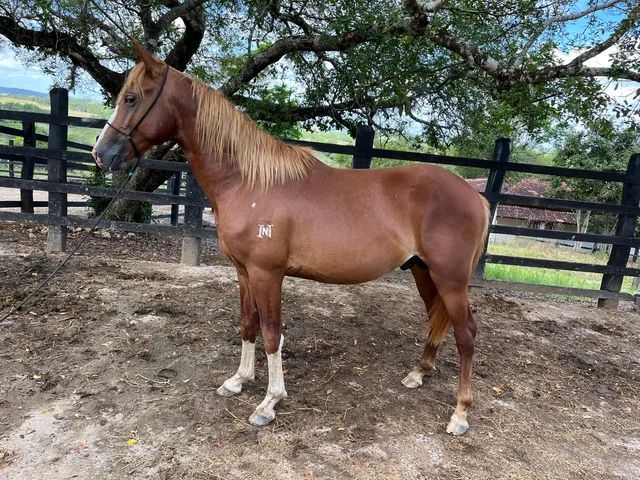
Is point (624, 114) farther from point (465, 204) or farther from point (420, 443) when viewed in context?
point (420, 443)

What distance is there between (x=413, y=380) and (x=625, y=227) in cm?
437

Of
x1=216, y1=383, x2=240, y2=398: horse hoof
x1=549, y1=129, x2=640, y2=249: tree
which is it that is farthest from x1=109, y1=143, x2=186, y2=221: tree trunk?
x1=549, y1=129, x2=640, y2=249: tree

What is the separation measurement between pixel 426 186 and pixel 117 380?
246cm

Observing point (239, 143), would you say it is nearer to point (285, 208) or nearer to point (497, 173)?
point (285, 208)

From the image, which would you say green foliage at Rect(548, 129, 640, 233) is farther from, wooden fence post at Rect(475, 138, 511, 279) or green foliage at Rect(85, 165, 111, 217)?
green foliage at Rect(85, 165, 111, 217)

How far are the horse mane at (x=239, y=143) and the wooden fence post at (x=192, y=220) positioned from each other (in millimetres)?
2701

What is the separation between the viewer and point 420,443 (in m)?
2.47

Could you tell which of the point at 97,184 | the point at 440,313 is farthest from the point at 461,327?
the point at 97,184

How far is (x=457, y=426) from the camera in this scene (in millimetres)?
2611

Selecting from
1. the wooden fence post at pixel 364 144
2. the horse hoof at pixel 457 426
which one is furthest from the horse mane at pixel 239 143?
the wooden fence post at pixel 364 144

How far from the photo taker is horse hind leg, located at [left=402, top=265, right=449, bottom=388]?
3.07 meters

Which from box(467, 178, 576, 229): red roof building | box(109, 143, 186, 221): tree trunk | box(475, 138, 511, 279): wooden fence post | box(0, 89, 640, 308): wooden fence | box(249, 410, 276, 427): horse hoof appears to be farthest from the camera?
box(467, 178, 576, 229): red roof building

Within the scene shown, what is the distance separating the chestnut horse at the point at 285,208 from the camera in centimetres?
255

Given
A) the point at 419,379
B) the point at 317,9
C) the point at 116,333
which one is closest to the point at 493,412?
the point at 419,379
